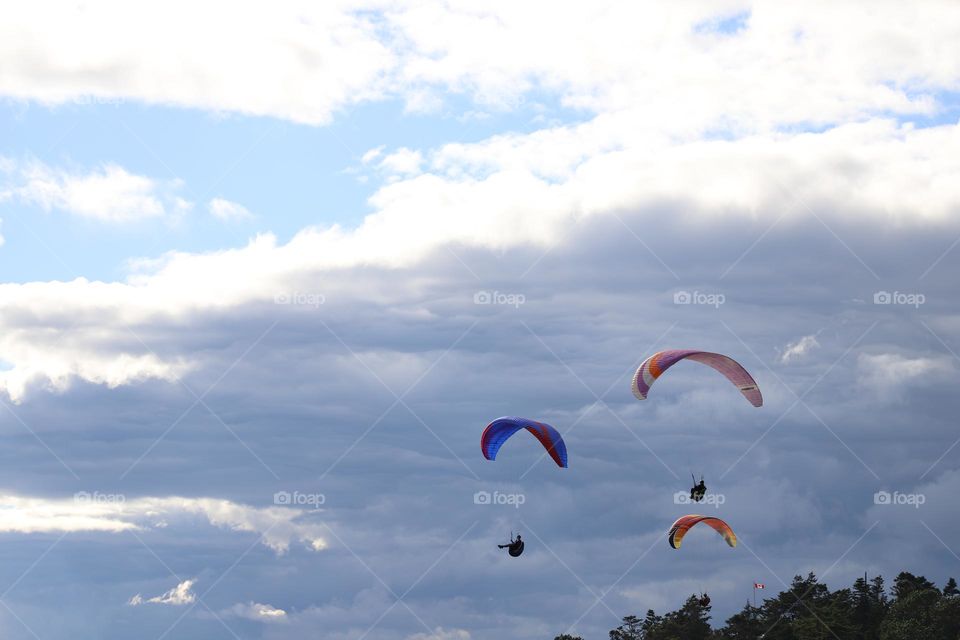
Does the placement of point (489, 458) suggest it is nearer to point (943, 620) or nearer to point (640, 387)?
point (640, 387)

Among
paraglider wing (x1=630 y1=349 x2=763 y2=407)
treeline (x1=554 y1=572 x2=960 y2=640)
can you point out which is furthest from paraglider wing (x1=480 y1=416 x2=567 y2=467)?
treeline (x1=554 y1=572 x2=960 y2=640)

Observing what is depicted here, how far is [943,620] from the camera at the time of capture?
116m

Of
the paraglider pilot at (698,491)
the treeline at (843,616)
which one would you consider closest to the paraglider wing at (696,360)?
the paraglider pilot at (698,491)

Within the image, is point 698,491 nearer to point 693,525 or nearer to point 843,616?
point 693,525

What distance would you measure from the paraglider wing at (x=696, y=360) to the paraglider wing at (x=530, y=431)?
7.12 metres

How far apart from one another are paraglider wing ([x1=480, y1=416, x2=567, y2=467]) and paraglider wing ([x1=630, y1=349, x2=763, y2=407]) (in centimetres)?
712

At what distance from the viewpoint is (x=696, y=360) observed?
87.9 metres

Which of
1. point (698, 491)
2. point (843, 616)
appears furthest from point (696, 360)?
point (843, 616)

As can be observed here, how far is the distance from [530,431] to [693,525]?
19083 mm

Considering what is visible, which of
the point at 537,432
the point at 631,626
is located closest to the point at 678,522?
the point at 537,432

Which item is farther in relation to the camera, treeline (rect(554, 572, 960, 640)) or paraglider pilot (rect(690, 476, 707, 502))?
treeline (rect(554, 572, 960, 640))

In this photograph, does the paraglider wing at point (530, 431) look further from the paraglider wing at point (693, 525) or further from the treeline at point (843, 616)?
the treeline at point (843, 616)

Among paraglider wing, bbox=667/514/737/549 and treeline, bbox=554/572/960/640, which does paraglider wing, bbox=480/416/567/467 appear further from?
treeline, bbox=554/572/960/640

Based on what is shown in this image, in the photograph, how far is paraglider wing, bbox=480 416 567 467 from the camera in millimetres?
91669
